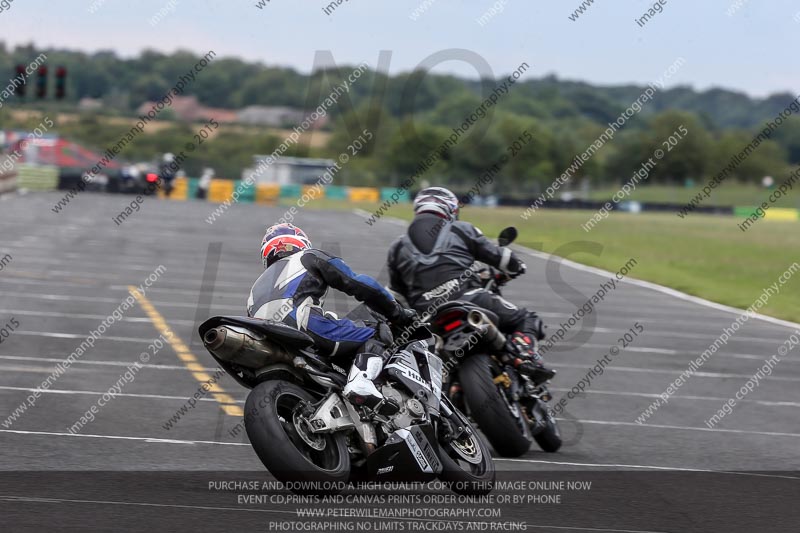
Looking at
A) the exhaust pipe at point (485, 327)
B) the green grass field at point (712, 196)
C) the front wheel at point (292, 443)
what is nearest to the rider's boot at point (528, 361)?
the exhaust pipe at point (485, 327)

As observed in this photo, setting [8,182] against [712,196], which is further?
[712,196]

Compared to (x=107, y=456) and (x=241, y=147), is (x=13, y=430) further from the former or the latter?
(x=241, y=147)

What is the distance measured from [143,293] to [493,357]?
13.2m

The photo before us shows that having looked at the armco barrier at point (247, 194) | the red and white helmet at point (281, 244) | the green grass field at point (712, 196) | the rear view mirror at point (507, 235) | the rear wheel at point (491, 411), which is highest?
the red and white helmet at point (281, 244)

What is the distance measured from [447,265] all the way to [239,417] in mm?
2094

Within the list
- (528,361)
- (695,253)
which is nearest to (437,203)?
(528,361)

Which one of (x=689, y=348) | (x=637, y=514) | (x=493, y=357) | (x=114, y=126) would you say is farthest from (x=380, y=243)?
(x=114, y=126)

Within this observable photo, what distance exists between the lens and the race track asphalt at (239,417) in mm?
6922

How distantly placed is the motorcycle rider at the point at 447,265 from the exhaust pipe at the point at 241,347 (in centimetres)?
268

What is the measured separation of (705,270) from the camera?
32156 mm

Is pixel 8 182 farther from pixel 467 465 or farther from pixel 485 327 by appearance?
pixel 467 465

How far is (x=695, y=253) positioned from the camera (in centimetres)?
3844

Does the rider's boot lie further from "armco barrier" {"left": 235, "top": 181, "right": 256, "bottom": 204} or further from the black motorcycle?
"armco barrier" {"left": 235, "top": 181, "right": 256, "bottom": 204}

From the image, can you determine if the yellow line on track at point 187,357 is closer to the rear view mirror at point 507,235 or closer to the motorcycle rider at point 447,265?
the motorcycle rider at point 447,265
